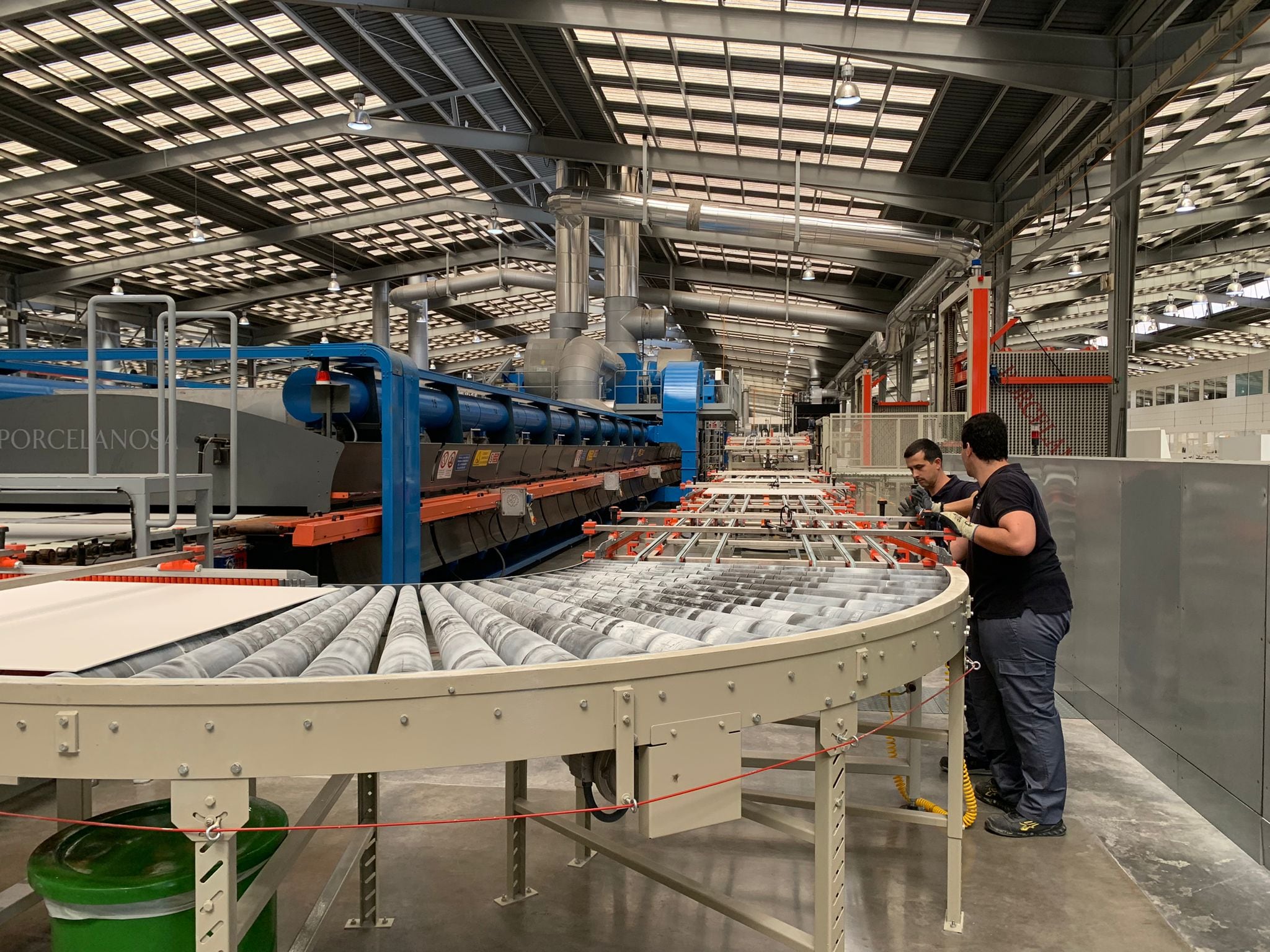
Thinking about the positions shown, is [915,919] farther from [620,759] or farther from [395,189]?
[395,189]

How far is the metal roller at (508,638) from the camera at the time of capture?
1.31 m

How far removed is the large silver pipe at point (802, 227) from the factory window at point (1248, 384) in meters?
9.90

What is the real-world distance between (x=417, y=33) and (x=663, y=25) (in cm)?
349

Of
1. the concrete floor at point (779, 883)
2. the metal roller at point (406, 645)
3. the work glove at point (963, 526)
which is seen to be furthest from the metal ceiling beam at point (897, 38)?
the metal roller at point (406, 645)

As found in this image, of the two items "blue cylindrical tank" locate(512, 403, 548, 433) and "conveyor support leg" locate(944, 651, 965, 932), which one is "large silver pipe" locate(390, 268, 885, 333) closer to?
"blue cylindrical tank" locate(512, 403, 548, 433)

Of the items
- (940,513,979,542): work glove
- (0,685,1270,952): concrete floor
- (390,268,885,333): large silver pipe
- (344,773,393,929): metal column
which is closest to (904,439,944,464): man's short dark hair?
(940,513,979,542): work glove

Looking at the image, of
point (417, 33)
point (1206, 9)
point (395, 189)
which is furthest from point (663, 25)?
point (395, 189)

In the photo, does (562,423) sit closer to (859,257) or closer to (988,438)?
(988,438)

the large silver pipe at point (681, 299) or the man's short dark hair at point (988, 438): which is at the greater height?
the large silver pipe at point (681, 299)

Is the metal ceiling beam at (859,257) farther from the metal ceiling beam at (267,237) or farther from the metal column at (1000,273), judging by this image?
the metal ceiling beam at (267,237)

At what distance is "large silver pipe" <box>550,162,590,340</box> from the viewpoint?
42.0 feet

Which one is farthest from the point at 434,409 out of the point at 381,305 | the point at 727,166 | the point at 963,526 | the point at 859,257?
the point at 381,305

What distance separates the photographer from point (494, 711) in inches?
46.7

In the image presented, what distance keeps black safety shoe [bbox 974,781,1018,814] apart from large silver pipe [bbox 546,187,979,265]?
8.63 m
